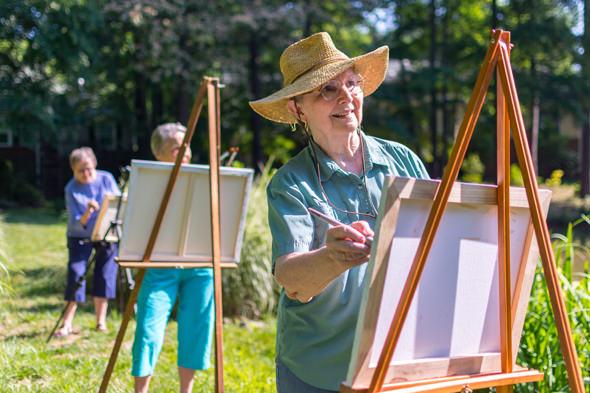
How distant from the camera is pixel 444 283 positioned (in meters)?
1.85

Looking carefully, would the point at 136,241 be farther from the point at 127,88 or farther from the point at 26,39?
the point at 127,88

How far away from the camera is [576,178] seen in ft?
93.7

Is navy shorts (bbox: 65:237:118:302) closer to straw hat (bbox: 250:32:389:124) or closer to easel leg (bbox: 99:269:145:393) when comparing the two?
easel leg (bbox: 99:269:145:393)

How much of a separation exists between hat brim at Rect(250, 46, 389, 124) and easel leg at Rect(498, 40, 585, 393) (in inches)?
20.2

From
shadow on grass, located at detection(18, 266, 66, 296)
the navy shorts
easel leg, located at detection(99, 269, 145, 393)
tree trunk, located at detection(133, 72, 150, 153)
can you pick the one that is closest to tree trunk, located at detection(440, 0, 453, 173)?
tree trunk, located at detection(133, 72, 150, 153)

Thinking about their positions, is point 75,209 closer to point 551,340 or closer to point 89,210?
point 89,210

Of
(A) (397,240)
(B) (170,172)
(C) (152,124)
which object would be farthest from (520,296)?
(C) (152,124)

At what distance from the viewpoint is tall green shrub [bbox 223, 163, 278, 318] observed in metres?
6.71

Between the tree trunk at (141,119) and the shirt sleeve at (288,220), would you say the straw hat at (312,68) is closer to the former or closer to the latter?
the shirt sleeve at (288,220)

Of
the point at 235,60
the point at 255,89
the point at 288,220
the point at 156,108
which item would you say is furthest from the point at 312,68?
the point at 156,108

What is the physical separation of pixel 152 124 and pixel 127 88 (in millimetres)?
1383

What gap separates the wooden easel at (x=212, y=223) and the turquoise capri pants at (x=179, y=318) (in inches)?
6.8

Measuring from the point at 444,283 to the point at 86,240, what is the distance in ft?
16.3

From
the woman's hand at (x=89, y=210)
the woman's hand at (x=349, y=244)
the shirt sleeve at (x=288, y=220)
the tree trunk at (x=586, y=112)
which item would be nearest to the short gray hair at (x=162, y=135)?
the woman's hand at (x=89, y=210)
